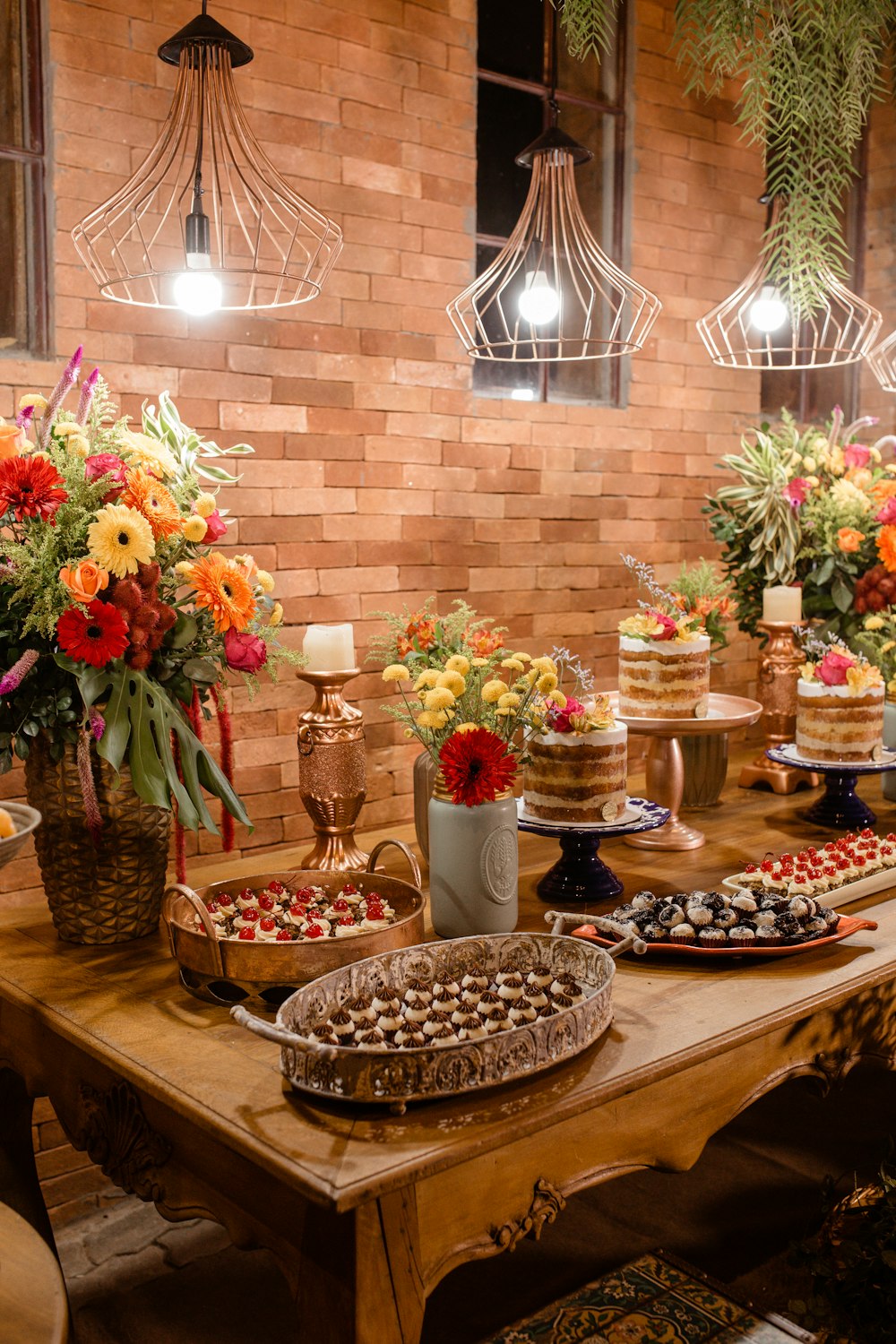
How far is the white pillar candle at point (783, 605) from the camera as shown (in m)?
2.99

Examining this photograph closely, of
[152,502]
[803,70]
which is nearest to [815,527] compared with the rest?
[803,70]

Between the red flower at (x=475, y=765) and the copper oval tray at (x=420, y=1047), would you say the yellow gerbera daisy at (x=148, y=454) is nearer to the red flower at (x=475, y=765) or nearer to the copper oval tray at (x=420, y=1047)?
the red flower at (x=475, y=765)

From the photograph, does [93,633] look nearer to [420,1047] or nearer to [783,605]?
[420,1047]

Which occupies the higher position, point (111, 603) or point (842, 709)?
point (111, 603)

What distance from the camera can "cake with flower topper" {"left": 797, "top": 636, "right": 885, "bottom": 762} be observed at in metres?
2.51

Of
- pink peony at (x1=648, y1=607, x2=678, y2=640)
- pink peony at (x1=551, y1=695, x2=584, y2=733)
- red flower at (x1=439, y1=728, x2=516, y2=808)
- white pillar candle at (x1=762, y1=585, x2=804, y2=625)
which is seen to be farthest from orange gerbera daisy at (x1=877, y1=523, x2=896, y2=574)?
red flower at (x1=439, y1=728, x2=516, y2=808)

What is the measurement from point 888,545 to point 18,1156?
89.0 inches

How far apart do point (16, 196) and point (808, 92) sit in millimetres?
1879

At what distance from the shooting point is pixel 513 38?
10.6ft

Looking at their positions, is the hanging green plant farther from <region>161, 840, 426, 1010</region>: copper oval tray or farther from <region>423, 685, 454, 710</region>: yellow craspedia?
<region>161, 840, 426, 1010</region>: copper oval tray

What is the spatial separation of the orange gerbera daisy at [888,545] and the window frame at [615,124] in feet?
2.97

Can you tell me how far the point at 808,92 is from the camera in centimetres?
300

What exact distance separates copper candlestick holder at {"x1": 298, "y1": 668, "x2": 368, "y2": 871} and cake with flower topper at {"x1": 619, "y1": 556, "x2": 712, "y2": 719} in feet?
1.90

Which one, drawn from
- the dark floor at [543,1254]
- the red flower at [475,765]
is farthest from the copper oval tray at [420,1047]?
the dark floor at [543,1254]
